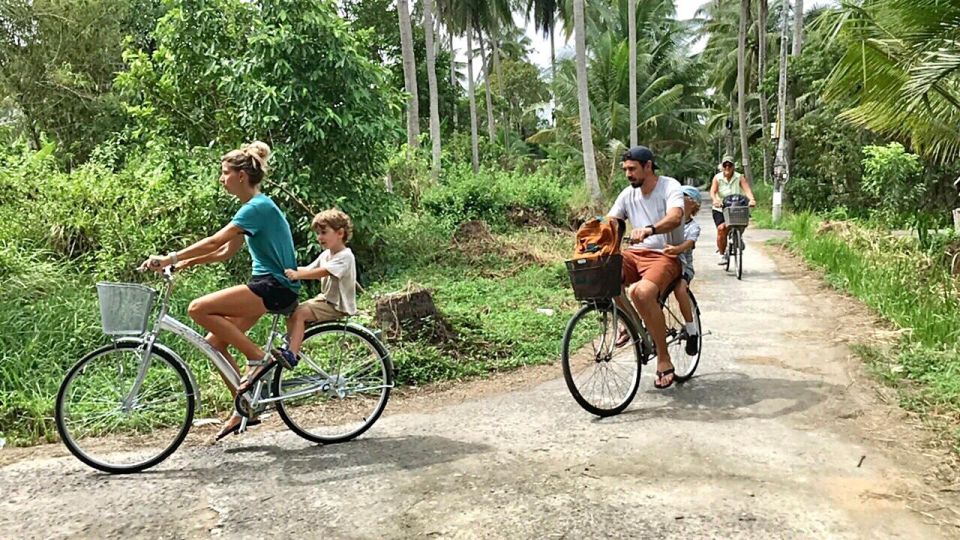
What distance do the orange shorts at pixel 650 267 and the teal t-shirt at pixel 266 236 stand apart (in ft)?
7.99

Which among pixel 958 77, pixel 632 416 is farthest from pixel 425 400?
pixel 958 77

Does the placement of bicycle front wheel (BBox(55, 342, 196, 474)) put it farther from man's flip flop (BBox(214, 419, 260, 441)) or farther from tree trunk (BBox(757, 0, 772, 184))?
tree trunk (BBox(757, 0, 772, 184))

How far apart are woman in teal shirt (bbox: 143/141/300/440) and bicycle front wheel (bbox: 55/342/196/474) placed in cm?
Answer: 34

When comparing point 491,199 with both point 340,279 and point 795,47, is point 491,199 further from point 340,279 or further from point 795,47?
point 795,47

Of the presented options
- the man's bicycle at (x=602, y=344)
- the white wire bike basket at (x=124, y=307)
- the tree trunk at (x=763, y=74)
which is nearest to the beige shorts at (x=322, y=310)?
the white wire bike basket at (x=124, y=307)

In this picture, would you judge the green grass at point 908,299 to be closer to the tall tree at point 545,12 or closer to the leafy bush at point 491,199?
the leafy bush at point 491,199

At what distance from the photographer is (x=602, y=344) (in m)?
5.06

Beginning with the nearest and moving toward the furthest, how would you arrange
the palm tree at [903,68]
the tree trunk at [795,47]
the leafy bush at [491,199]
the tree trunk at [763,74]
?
the palm tree at [903,68] < the leafy bush at [491,199] < the tree trunk at [795,47] < the tree trunk at [763,74]

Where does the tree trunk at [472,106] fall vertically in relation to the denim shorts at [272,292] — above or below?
above

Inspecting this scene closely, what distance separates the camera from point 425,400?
559cm

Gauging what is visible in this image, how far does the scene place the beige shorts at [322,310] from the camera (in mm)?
4559

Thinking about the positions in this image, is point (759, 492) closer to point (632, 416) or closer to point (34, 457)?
point (632, 416)

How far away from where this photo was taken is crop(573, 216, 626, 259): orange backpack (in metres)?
4.89

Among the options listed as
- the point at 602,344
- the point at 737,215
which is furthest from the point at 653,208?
the point at 737,215
